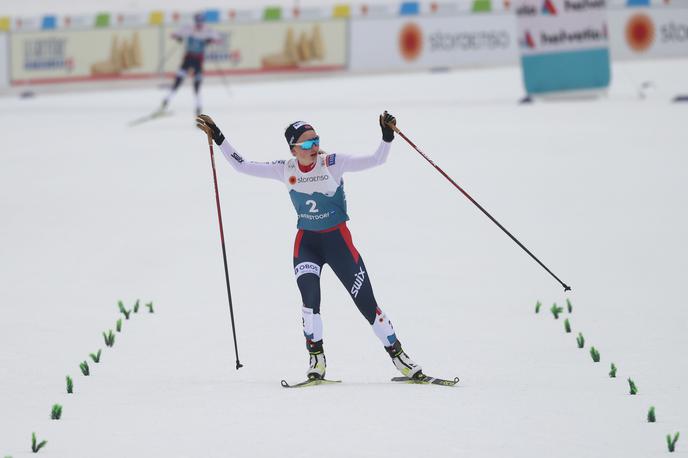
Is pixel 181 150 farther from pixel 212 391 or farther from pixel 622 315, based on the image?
pixel 212 391

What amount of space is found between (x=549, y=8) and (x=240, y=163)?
51.2 feet

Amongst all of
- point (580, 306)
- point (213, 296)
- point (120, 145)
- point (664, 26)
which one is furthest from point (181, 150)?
point (664, 26)

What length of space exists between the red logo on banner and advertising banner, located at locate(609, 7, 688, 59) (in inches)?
314

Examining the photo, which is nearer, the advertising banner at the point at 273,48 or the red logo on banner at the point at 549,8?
the red logo on banner at the point at 549,8

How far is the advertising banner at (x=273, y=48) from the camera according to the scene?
2983cm

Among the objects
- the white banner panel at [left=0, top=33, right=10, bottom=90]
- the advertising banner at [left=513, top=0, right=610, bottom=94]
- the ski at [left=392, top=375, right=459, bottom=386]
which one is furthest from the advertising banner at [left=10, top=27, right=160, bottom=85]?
the ski at [left=392, top=375, right=459, bottom=386]

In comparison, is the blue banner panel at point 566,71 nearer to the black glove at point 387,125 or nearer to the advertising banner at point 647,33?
the advertising banner at point 647,33

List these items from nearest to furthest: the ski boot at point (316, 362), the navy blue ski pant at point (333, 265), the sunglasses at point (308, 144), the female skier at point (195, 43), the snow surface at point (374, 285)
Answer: the snow surface at point (374, 285), the sunglasses at point (308, 144), the navy blue ski pant at point (333, 265), the ski boot at point (316, 362), the female skier at point (195, 43)

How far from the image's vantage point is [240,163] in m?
7.79

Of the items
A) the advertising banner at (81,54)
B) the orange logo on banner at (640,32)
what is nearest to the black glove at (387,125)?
the advertising banner at (81,54)

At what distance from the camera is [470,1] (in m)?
29.6

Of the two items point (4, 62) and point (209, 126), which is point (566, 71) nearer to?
point (4, 62)

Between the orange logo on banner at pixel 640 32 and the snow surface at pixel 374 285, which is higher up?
the orange logo on banner at pixel 640 32

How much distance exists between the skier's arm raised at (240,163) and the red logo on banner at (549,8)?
1548cm
